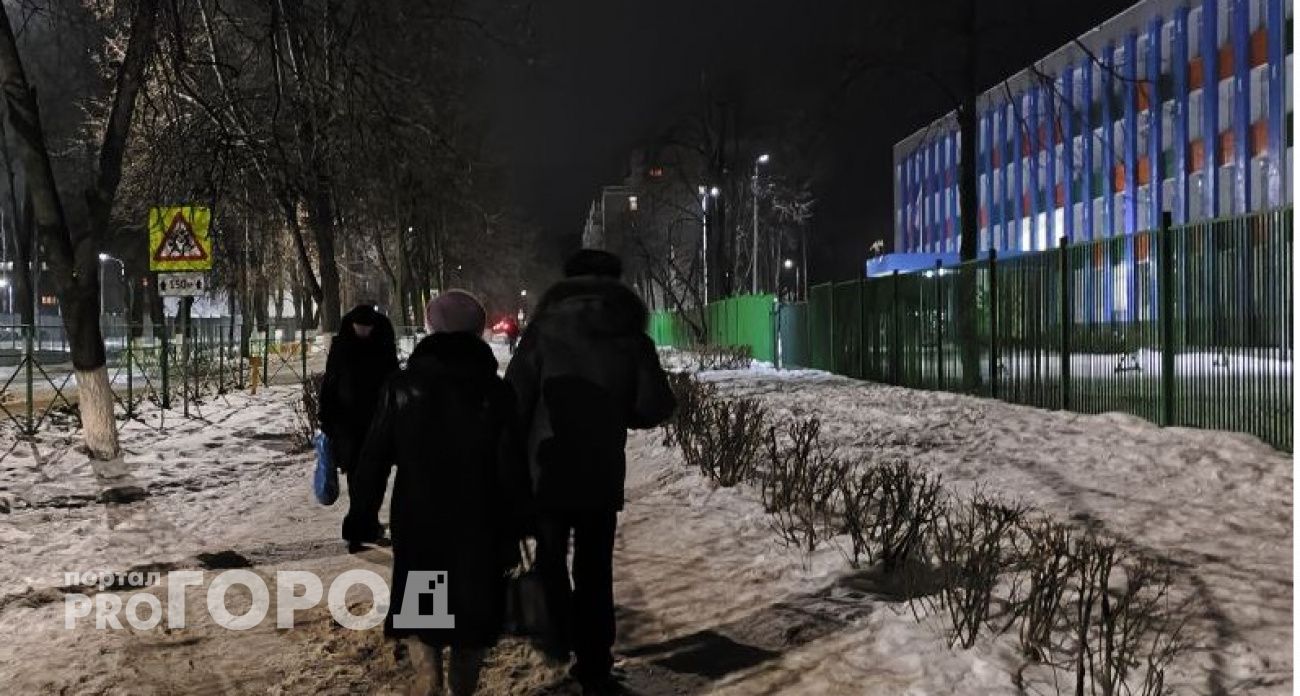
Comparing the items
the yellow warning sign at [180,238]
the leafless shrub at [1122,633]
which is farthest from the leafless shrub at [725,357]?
the leafless shrub at [1122,633]

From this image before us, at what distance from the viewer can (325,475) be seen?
6.57 metres

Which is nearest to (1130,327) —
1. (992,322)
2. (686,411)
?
(992,322)

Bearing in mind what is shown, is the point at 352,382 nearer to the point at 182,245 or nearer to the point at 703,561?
the point at 703,561

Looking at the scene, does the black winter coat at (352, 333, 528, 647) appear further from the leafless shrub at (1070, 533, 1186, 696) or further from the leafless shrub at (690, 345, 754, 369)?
the leafless shrub at (690, 345, 754, 369)

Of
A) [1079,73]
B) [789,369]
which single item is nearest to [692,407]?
[789,369]

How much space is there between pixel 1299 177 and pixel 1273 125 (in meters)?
40.4

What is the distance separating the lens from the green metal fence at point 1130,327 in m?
8.58

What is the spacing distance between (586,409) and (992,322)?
1100cm

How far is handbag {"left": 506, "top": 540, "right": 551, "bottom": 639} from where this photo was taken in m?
3.99

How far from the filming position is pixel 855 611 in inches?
192

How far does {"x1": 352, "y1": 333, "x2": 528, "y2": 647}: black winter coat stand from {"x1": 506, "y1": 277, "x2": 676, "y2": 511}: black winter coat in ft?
0.46

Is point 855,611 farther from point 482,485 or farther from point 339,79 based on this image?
point 339,79

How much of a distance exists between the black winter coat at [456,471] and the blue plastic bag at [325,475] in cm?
300

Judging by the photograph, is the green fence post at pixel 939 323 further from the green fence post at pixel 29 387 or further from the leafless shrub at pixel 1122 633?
the green fence post at pixel 29 387
